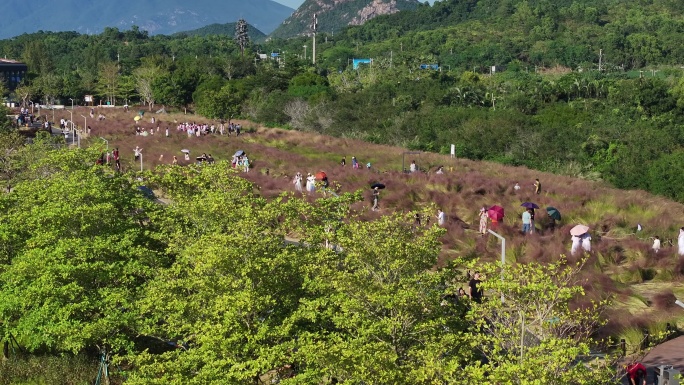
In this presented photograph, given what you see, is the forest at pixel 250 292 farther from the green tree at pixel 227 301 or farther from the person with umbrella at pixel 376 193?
the person with umbrella at pixel 376 193

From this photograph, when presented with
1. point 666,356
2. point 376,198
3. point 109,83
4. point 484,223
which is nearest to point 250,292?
point 666,356

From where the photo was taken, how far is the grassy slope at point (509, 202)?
24656 millimetres

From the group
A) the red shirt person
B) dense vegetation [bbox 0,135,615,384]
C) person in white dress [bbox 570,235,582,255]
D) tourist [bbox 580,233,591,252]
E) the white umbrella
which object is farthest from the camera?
the white umbrella

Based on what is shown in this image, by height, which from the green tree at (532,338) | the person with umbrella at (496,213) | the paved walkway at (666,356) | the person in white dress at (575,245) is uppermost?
the green tree at (532,338)

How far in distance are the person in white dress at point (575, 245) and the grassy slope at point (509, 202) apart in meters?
0.25

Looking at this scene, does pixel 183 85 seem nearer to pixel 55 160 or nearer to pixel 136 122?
pixel 136 122

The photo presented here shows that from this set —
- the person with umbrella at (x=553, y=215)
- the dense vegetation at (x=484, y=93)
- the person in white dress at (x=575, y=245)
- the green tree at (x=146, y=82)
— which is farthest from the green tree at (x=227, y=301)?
the green tree at (x=146, y=82)

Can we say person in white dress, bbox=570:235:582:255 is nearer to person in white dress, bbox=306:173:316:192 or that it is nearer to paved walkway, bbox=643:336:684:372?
paved walkway, bbox=643:336:684:372

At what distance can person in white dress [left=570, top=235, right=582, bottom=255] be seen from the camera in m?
26.1

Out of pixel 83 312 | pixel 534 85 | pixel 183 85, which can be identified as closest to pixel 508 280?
pixel 83 312

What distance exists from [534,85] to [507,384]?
75.5m

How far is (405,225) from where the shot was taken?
16453mm

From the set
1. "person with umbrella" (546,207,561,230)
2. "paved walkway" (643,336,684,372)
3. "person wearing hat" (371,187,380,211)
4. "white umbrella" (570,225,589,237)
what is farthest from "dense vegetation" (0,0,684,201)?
"paved walkway" (643,336,684,372)

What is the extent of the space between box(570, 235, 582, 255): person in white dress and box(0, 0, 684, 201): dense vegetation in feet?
53.8
